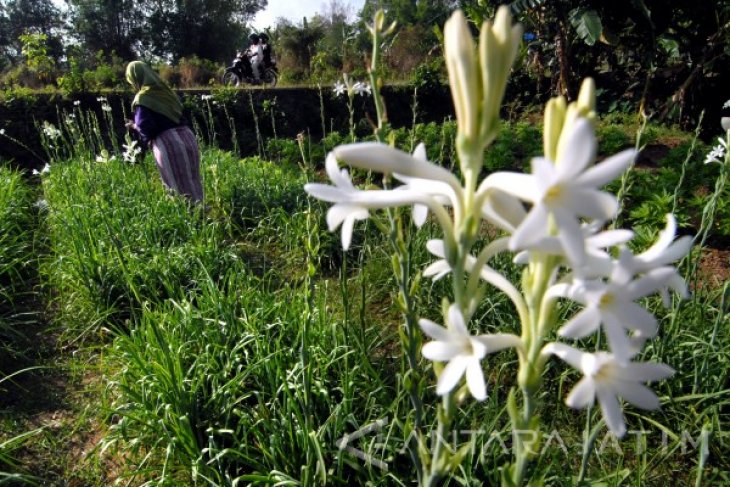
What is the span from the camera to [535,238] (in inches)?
21.4

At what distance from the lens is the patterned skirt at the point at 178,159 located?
15.7 feet

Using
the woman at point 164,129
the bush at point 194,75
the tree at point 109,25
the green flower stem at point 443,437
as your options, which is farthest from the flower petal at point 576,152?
the tree at point 109,25

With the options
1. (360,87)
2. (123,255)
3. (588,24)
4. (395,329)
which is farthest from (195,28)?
(395,329)

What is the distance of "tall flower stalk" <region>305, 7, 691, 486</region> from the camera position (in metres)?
0.56

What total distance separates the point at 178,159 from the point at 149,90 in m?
0.71

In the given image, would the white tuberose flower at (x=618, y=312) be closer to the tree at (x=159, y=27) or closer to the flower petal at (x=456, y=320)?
the flower petal at (x=456, y=320)

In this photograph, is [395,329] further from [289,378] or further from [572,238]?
[572,238]

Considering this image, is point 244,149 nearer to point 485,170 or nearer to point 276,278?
point 485,170

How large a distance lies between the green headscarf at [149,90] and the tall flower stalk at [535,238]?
464cm

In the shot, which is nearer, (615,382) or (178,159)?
(615,382)

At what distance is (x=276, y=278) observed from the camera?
12.4 ft

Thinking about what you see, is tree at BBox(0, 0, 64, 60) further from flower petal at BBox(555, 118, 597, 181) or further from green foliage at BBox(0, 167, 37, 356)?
flower petal at BBox(555, 118, 597, 181)

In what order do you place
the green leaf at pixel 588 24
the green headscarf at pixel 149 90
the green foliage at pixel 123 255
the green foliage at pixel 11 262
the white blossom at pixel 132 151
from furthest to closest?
the green leaf at pixel 588 24 → the green headscarf at pixel 149 90 → the white blossom at pixel 132 151 → the green foliage at pixel 123 255 → the green foliage at pixel 11 262

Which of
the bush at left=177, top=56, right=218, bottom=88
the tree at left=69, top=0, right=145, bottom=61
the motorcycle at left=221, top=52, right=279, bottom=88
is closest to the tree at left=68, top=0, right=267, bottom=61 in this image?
the tree at left=69, top=0, right=145, bottom=61
